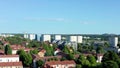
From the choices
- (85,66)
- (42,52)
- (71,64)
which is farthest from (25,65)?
(42,52)

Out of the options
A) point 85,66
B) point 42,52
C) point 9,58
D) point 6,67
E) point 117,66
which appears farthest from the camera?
point 42,52

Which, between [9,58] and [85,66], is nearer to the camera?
[85,66]

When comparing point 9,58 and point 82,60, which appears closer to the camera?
point 82,60

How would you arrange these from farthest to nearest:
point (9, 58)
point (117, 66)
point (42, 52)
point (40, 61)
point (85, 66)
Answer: point (42, 52)
point (9, 58)
point (40, 61)
point (85, 66)
point (117, 66)

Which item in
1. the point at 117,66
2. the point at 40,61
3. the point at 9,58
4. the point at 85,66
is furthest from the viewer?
the point at 9,58

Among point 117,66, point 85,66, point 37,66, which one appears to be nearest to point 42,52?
point 37,66

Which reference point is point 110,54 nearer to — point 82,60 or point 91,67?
point 82,60

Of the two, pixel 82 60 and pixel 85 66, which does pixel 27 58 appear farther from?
pixel 85 66

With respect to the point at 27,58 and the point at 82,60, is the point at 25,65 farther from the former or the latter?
the point at 82,60

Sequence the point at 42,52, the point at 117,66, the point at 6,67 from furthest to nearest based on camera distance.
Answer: the point at 42,52
the point at 6,67
the point at 117,66
